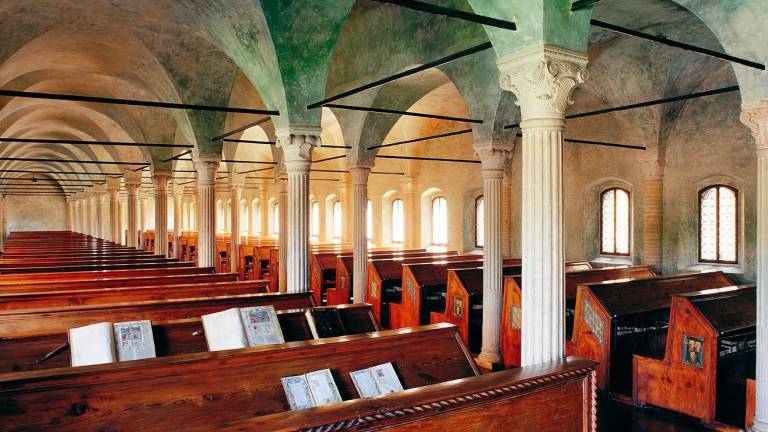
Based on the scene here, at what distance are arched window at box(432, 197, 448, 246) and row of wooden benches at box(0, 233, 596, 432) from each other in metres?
16.7

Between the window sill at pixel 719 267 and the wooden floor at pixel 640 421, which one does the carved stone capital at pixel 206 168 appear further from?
the window sill at pixel 719 267

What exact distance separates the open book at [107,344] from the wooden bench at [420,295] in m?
6.89

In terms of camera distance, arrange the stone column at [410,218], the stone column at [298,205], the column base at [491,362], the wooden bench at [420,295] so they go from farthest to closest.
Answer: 1. the stone column at [410,218]
2. the wooden bench at [420,295]
3. the column base at [491,362]
4. the stone column at [298,205]

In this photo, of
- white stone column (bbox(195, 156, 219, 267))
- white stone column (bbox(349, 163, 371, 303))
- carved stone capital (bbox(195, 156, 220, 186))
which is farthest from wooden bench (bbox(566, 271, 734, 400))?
carved stone capital (bbox(195, 156, 220, 186))

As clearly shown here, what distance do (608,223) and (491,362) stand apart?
762cm

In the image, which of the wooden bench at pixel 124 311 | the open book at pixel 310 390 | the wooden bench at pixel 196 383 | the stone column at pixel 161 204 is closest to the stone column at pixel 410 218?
the stone column at pixel 161 204

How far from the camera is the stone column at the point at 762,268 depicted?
5855mm

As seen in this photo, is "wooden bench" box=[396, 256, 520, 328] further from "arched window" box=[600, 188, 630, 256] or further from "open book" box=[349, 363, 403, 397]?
"open book" box=[349, 363, 403, 397]

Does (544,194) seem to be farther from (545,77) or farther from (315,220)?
(315,220)

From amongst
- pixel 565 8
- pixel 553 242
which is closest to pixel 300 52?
pixel 565 8

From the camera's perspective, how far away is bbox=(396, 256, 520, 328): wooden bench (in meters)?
11.0

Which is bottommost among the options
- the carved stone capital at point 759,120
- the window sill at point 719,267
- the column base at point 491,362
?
the column base at point 491,362

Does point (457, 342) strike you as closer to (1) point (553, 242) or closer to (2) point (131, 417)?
(1) point (553, 242)

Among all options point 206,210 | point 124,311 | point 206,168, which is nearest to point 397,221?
point 206,210
